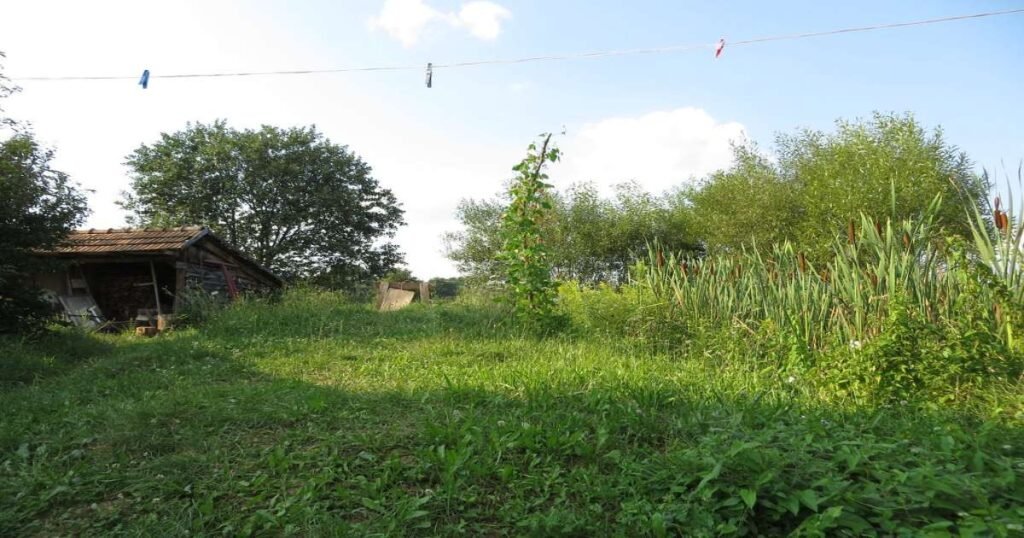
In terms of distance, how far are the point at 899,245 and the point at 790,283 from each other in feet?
3.30

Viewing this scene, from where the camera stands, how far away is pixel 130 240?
13.7 m

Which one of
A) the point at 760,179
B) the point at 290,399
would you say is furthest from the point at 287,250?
the point at 290,399

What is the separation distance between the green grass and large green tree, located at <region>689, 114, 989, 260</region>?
400 inches

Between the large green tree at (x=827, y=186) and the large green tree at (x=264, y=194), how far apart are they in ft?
50.2

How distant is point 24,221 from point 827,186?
1662 cm

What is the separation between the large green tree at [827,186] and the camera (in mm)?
13719

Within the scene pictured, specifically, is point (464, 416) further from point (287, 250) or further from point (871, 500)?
point (287, 250)

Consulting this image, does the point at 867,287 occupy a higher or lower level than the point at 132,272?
lower

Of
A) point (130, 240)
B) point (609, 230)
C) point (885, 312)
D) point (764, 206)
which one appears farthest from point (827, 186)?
point (130, 240)

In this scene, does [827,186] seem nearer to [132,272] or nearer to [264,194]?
[132,272]

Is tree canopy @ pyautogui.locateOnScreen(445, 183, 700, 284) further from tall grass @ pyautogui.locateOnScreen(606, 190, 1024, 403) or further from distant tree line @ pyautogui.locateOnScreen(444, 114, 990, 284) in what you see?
tall grass @ pyautogui.locateOnScreen(606, 190, 1024, 403)

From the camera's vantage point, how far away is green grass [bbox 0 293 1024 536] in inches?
87.7

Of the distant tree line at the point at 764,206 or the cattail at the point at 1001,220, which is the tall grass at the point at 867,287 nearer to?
the cattail at the point at 1001,220

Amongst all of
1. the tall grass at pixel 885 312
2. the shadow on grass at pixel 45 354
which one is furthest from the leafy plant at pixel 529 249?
the shadow on grass at pixel 45 354
